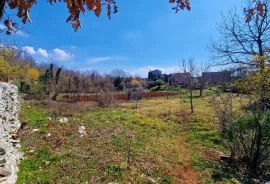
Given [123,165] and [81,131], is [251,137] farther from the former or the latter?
[81,131]

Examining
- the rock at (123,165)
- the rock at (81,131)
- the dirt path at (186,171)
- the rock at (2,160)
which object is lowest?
the dirt path at (186,171)

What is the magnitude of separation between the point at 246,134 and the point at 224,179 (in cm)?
186

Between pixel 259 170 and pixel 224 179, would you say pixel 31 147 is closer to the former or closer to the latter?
pixel 224 179

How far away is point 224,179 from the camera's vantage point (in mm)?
4211

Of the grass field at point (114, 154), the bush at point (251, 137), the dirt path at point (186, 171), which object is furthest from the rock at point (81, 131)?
the bush at point (251, 137)

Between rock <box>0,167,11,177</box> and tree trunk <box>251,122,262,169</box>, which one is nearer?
rock <box>0,167,11,177</box>

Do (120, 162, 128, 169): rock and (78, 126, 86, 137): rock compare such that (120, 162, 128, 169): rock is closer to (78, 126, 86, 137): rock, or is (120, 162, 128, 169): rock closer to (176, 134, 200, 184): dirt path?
(176, 134, 200, 184): dirt path

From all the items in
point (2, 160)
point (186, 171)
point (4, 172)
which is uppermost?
point (2, 160)

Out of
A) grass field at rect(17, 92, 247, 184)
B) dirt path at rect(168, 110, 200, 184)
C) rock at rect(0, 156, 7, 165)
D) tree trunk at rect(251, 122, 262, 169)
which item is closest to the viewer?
rock at rect(0, 156, 7, 165)

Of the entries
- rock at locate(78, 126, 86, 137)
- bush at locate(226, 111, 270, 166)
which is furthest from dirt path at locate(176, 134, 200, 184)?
rock at locate(78, 126, 86, 137)

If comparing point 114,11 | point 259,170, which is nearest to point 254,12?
point 114,11

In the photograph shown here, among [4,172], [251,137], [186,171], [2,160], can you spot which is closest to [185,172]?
[186,171]

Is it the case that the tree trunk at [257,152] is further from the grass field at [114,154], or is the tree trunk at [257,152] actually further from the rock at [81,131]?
the rock at [81,131]

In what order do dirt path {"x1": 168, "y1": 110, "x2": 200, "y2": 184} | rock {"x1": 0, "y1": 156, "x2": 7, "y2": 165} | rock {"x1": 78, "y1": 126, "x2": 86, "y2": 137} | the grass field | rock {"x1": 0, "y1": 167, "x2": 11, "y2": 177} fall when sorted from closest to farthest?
rock {"x1": 0, "y1": 167, "x2": 11, "y2": 177}
rock {"x1": 0, "y1": 156, "x2": 7, "y2": 165}
the grass field
dirt path {"x1": 168, "y1": 110, "x2": 200, "y2": 184}
rock {"x1": 78, "y1": 126, "x2": 86, "y2": 137}
